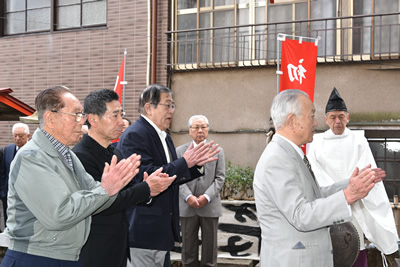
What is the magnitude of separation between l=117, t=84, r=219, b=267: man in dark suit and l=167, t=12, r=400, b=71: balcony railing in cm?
687

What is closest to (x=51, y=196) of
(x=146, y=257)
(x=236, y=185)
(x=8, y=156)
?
(x=146, y=257)

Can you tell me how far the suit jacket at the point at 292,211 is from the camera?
307cm

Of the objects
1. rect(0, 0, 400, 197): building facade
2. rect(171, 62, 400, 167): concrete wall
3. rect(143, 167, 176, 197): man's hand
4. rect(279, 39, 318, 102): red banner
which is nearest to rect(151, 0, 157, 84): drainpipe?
rect(0, 0, 400, 197): building facade

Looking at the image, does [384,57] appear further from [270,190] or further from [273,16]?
[270,190]

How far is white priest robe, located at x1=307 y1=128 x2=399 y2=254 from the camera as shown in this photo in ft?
17.1

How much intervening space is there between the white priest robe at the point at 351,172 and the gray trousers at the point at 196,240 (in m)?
2.04

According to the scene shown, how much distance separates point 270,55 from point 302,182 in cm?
848

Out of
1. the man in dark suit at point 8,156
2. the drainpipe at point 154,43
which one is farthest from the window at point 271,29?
the man in dark suit at point 8,156

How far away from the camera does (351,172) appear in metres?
5.65

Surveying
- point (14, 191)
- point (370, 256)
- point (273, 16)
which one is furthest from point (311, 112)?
point (273, 16)

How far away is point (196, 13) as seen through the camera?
40.2 ft

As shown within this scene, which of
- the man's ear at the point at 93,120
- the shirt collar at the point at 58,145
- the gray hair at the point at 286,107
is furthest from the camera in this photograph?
the man's ear at the point at 93,120

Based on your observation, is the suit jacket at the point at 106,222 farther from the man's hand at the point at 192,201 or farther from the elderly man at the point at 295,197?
the man's hand at the point at 192,201

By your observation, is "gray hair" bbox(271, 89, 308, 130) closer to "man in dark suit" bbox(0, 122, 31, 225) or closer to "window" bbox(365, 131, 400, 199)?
"man in dark suit" bbox(0, 122, 31, 225)
